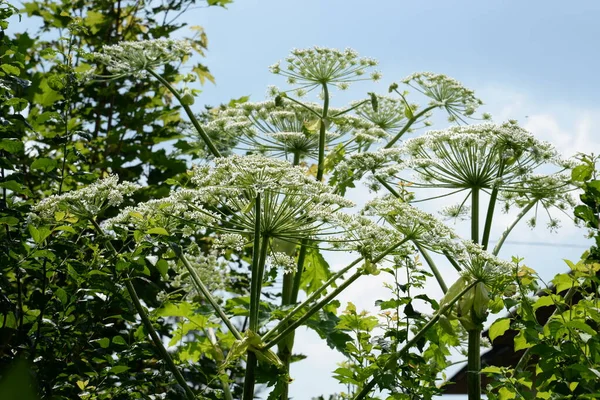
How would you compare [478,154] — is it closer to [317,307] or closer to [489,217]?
[489,217]

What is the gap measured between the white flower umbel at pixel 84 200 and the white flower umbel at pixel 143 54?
1.02 m

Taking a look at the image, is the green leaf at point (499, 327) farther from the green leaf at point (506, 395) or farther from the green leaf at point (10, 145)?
the green leaf at point (10, 145)

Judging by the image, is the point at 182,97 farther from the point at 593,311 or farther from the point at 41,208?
the point at 593,311

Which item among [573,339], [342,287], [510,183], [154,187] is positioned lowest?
[573,339]

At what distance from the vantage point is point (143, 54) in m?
3.48

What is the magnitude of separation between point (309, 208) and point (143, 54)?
4.41 ft

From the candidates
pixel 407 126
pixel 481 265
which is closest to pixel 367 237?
pixel 481 265

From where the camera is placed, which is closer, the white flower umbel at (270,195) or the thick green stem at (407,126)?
the white flower umbel at (270,195)

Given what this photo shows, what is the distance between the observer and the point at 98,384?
2.69 meters

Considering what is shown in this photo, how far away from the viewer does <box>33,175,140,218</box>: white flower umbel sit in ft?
8.24

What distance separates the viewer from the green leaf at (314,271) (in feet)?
12.3

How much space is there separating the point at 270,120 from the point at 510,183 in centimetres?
143

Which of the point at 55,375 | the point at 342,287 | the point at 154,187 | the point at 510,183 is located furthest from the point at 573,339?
the point at 154,187

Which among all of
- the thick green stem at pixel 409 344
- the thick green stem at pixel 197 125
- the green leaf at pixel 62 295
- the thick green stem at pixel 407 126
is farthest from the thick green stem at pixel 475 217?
the green leaf at pixel 62 295
